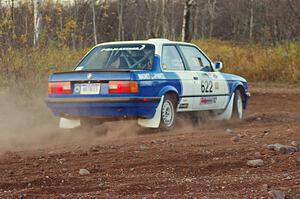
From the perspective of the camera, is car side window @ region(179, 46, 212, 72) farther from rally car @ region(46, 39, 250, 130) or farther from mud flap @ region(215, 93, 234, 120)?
mud flap @ region(215, 93, 234, 120)

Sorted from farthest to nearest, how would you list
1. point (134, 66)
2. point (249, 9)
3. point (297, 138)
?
point (249, 9) < point (134, 66) < point (297, 138)

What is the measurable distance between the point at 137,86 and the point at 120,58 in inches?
41.0

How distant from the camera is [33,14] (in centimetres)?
1344

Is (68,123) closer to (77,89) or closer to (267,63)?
(77,89)

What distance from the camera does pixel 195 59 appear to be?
434 inches

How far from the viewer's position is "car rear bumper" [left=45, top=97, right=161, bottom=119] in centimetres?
903

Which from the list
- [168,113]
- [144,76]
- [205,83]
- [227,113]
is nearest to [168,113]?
[168,113]

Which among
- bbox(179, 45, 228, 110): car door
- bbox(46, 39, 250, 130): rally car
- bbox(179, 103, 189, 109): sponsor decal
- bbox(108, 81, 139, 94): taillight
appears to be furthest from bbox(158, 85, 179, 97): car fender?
bbox(179, 45, 228, 110): car door

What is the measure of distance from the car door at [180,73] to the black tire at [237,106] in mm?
1647

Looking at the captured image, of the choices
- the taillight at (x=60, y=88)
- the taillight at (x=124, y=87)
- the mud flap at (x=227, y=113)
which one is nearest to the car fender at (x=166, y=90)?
the taillight at (x=124, y=87)

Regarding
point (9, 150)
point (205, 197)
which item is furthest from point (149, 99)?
point (205, 197)

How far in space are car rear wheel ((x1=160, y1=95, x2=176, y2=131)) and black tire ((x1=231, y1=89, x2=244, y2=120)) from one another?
2.21m

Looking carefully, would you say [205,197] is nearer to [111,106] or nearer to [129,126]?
[111,106]

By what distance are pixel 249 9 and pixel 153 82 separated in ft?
120
